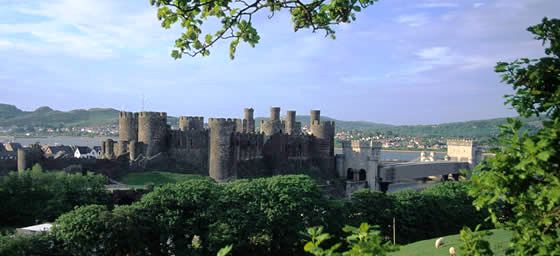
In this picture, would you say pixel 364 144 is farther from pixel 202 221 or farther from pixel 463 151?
pixel 202 221

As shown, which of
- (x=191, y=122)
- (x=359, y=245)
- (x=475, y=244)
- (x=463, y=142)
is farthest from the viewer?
(x=463, y=142)

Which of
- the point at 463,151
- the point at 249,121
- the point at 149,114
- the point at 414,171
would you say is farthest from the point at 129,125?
the point at 463,151

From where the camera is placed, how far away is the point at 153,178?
3769 centimetres

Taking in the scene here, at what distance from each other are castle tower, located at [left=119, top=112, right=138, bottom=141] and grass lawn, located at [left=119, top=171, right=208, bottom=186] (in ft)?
12.7

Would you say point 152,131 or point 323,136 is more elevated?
point 152,131

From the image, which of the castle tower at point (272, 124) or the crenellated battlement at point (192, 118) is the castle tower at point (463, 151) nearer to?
the castle tower at point (272, 124)

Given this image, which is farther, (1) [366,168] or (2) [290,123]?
(1) [366,168]

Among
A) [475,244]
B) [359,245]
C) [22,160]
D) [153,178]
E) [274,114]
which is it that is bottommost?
[153,178]

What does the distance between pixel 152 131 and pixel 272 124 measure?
13.4 metres

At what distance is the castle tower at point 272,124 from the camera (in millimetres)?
50694

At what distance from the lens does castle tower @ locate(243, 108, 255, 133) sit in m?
50.0

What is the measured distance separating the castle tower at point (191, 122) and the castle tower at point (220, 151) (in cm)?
374

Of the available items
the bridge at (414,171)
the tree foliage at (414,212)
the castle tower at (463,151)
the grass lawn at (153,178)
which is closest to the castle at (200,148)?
the grass lawn at (153,178)

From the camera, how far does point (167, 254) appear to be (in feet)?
81.4
